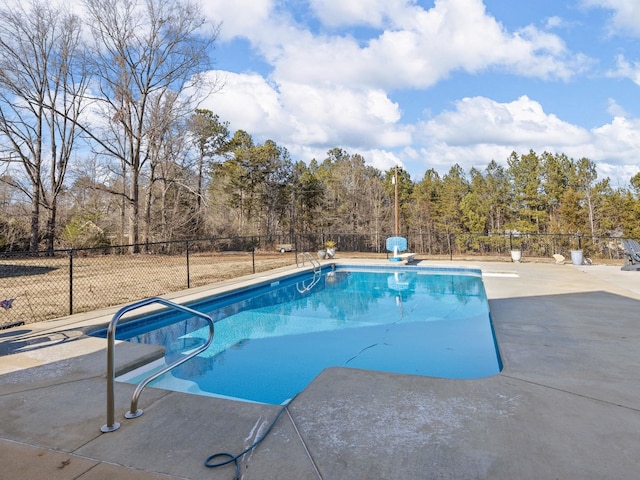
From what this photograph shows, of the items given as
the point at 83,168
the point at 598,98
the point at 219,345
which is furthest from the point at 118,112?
the point at 598,98

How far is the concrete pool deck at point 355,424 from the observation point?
1.72 metres

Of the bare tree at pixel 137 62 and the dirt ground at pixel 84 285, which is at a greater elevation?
the bare tree at pixel 137 62

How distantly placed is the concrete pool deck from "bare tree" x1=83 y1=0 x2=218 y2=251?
14998 millimetres

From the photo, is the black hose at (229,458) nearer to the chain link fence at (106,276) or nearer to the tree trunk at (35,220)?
the chain link fence at (106,276)

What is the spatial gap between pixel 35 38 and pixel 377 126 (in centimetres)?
1797

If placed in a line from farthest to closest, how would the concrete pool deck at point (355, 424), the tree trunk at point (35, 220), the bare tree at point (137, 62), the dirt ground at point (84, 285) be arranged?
the bare tree at point (137, 62)
the tree trunk at point (35, 220)
the dirt ground at point (84, 285)
the concrete pool deck at point (355, 424)

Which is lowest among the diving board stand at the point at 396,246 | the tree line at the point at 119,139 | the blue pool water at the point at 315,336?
the blue pool water at the point at 315,336

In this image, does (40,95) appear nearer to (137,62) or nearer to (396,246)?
(137,62)

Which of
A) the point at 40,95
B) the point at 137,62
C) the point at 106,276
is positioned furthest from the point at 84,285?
the point at 40,95

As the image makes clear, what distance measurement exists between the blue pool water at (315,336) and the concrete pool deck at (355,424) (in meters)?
0.76

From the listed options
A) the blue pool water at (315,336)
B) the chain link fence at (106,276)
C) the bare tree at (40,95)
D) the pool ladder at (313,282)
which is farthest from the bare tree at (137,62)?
the blue pool water at (315,336)

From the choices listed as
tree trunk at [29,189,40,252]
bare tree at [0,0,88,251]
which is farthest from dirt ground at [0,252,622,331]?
bare tree at [0,0,88,251]

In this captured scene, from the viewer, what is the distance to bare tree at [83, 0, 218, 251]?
1588cm

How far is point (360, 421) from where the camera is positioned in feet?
7.05
